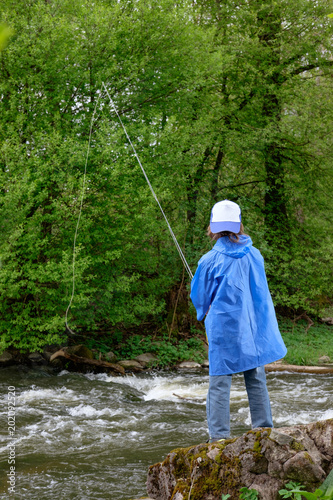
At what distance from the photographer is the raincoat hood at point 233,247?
3371 mm

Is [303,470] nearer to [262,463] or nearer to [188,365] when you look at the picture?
[262,463]

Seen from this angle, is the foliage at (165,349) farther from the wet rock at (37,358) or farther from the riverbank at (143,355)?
the wet rock at (37,358)

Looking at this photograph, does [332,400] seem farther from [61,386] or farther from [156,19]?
[156,19]

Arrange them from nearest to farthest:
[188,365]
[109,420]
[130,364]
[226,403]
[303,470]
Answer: [303,470], [226,403], [109,420], [130,364], [188,365]

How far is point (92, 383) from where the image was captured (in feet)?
29.4

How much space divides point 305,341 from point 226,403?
10.1 meters

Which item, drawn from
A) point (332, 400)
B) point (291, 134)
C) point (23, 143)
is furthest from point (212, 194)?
point (332, 400)

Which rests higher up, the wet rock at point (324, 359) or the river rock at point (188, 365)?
the river rock at point (188, 365)

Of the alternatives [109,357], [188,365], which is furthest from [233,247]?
[188,365]

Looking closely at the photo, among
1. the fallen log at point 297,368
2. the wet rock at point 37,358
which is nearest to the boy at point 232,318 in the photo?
the fallen log at point 297,368

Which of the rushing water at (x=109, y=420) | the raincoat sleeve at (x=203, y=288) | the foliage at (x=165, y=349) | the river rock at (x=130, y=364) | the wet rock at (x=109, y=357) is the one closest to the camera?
the raincoat sleeve at (x=203, y=288)

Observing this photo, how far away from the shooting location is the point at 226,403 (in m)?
3.30

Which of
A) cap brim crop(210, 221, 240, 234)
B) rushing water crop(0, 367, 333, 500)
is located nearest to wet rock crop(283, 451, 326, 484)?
cap brim crop(210, 221, 240, 234)

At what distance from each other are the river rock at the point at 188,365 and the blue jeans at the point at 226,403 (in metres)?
7.53
